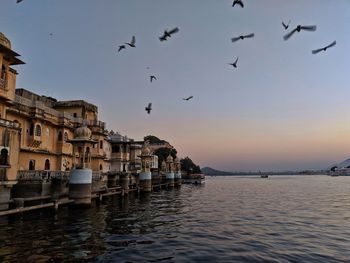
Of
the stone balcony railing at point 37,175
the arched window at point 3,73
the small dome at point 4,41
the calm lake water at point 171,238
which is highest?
the small dome at point 4,41

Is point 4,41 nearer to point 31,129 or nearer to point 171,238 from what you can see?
point 31,129

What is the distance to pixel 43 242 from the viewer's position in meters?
15.6

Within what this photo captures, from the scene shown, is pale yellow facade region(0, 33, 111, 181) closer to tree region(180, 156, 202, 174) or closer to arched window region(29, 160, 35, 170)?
arched window region(29, 160, 35, 170)

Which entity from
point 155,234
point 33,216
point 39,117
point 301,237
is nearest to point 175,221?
point 155,234

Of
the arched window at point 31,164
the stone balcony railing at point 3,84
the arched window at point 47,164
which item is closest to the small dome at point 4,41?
the stone balcony railing at point 3,84

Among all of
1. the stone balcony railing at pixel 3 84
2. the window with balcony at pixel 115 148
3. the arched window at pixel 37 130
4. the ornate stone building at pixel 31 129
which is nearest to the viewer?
the ornate stone building at pixel 31 129

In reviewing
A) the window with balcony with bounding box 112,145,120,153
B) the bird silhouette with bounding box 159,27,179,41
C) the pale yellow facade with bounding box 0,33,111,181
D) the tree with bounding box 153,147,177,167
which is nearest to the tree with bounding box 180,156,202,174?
the tree with bounding box 153,147,177,167

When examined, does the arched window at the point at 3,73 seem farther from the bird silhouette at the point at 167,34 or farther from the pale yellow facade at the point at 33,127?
the bird silhouette at the point at 167,34

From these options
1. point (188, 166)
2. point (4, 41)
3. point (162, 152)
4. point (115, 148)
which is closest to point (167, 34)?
point (4, 41)

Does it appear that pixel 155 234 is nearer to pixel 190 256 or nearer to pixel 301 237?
pixel 190 256

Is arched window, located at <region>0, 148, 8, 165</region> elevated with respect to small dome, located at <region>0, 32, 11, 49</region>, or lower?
lower

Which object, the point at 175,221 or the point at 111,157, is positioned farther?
the point at 111,157

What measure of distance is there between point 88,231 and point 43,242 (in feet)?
11.9

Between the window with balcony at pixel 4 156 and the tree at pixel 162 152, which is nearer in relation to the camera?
the window with balcony at pixel 4 156
